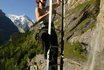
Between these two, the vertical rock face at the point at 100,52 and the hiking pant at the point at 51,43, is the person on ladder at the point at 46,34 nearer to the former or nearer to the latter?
the hiking pant at the point at 51,43

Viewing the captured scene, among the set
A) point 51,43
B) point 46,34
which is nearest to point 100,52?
point 51,43

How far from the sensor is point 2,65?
118938 mm

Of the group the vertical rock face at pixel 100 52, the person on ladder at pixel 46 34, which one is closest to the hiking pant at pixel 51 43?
the person on ladder at pixel 46 34

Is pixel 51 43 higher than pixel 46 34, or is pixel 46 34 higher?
pixel 46 34

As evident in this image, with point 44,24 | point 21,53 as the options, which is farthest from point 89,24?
point 21,53

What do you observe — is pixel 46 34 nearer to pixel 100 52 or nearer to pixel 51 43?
pixel 51 43

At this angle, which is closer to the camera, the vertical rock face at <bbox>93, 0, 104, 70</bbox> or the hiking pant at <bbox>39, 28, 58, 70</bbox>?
the hiking pant at <bbox>39, 28, 58, 70</bbox>

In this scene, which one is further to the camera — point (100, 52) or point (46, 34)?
point (100, 52)

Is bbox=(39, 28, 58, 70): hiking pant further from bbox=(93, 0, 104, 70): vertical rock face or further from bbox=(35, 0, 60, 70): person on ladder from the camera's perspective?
bbox=(93, 0, 104, 70): vertical rock face

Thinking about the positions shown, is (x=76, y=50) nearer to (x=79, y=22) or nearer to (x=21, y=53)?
(x=79, y=22)

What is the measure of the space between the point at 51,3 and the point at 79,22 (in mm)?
43775

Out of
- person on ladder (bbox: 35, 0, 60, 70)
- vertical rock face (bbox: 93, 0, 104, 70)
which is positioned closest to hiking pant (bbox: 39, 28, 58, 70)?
person on ladder (bbox: 35, 0, 60, 70)

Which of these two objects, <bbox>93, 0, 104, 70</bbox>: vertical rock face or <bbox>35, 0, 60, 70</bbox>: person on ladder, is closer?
<bbox>35, 0, 60, 70</bbox>: person on ladder

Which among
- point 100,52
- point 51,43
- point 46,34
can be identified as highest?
point 46,34
